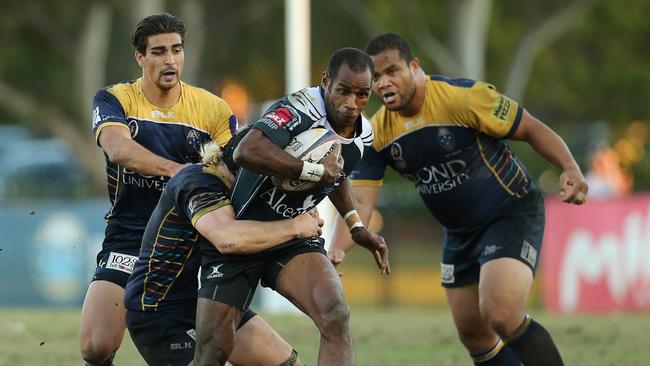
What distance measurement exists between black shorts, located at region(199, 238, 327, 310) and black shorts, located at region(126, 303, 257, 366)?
0.32 meters

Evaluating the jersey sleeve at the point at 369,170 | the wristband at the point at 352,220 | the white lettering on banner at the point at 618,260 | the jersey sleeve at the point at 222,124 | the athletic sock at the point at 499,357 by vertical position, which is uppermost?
the jersey sleeve at the point at 222,124

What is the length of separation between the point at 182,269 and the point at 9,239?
13.6 meters

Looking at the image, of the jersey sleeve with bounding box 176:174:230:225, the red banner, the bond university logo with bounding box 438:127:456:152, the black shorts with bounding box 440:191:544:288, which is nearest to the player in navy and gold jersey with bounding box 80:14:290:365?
the jersey sleeve with bounding box 176:174:230:225

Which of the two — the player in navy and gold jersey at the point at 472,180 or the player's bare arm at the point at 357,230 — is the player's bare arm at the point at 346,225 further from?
the player's bare arm at the point at 357,230

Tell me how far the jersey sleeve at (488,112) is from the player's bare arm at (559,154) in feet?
0.23

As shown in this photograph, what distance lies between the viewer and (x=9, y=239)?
21.0m

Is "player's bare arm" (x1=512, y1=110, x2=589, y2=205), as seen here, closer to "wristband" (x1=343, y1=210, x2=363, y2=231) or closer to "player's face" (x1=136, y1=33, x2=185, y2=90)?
"wristband" (x1=343, y1=210, x2=363, y2=231)

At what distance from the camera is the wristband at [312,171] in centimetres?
749

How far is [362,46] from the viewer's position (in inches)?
1563

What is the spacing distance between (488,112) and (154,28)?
7.78ft

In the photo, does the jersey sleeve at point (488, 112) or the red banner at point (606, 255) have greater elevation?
the jersey sleeve at point (488, 112)

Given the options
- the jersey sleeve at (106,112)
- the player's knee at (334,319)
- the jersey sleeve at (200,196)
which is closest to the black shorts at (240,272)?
the jersey sleeve at (200,196)

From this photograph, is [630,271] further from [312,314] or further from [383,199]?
[312,314]

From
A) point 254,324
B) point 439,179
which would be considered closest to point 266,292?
point 439,179
